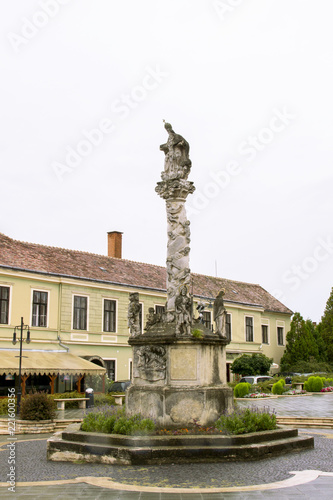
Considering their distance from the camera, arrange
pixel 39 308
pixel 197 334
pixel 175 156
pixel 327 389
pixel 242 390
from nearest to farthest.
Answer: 1. pixel 197 334
2. pixel 175 156
3. pixel 242 390
4. pixel 39 308
5. pixel 327 389

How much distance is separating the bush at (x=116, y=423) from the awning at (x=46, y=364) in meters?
12.8

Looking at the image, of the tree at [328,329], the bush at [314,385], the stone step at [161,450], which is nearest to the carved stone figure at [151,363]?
the stone step at [161,450]

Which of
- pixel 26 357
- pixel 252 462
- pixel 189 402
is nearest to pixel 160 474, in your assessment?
pixel 252 462

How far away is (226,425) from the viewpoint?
11.4 m

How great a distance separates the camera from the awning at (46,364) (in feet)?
82.7

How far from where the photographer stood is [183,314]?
12539mm

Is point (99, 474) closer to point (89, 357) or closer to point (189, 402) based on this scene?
point (189, 402)

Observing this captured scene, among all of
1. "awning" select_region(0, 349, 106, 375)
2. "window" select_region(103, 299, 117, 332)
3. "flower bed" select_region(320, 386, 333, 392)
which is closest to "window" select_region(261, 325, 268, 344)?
"flower bed" select_region(320, 386, 333, 392)

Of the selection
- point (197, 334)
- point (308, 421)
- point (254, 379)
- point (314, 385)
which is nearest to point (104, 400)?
point (308, 421)

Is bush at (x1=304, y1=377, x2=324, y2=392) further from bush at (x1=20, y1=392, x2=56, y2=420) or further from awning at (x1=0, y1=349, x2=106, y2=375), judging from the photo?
bush at (x1=20, y1=392, x2=56, y2=420)

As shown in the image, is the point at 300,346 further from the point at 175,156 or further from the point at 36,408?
the point at 175,156

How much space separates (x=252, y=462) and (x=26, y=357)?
57.3ft

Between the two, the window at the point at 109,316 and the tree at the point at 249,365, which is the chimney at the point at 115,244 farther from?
the tree at the point at 249,365

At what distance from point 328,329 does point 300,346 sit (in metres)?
6.85
